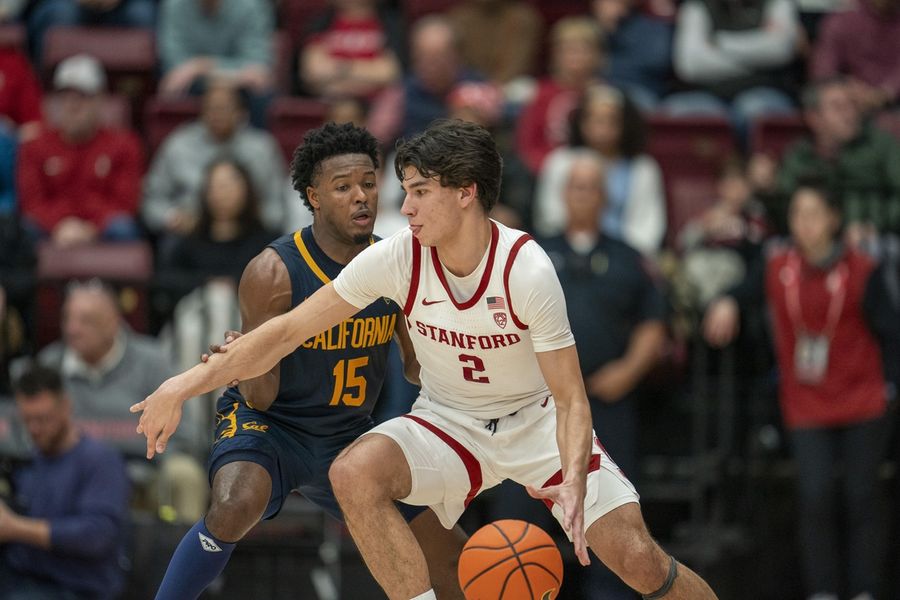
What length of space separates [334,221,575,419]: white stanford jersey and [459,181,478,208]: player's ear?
0.64 ft

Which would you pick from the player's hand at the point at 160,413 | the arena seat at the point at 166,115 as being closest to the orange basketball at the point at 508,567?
the player's hand at the point at 160,413

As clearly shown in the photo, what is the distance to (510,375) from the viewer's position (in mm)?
5895

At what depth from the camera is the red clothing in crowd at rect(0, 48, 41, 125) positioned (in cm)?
1137

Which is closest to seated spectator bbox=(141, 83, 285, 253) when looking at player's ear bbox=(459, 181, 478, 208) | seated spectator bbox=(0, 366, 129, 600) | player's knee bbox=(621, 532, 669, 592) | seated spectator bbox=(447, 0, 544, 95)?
seated spectator bbox=(447, 0, 544, 95)

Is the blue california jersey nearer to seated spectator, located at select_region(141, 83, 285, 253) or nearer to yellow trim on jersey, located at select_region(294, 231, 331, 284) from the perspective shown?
yellow trim on jersey, located at select_region(294, 231, 331, 284)

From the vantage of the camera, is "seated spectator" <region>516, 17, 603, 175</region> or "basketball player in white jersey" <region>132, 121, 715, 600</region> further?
"seated spectator" <region>516, 17, 603, 175</region>

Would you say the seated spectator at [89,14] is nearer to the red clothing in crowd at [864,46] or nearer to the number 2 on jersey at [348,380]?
the red clothing in crowd at [864,46]

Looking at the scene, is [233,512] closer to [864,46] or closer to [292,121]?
[292,121]

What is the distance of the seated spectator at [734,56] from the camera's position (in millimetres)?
11570

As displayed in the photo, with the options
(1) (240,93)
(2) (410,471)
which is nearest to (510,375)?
(2) (410,471)

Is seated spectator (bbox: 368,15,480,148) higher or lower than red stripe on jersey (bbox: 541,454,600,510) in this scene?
higher

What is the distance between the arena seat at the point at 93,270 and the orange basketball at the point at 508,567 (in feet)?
14.3

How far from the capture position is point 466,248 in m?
5.68

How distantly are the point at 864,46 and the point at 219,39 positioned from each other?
5042mm
